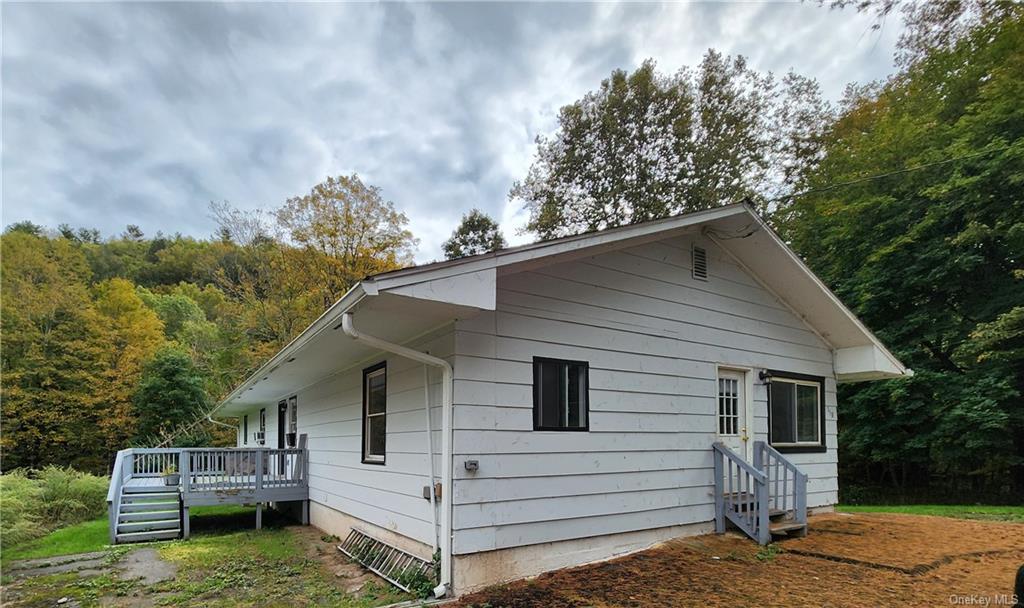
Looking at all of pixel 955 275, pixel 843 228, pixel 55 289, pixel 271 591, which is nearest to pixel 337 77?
pixel 271 591

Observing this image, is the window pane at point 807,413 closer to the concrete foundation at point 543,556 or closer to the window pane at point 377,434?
the concrete foundation at point 543,556

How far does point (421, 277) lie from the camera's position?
4098mm

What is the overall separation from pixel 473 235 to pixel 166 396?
14.4 metres

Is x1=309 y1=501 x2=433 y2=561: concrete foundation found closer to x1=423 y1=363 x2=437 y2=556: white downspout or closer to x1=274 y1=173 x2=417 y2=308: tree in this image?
x1=423 y1=363 x2=437 y2=556: white downspout

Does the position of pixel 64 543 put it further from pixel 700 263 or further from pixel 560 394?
pixel 700 263

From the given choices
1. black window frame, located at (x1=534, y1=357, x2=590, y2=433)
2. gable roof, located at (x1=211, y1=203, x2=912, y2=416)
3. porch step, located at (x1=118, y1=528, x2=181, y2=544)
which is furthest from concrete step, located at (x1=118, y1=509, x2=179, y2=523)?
black window frame, located at (x1=534, y1=357, x2=590, y2=433)

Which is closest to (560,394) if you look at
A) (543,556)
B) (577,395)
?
(577,395)

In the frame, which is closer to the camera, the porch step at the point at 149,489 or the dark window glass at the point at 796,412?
the dark window glass at the point at 796,412

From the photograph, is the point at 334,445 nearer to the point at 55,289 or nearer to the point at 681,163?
the point at 681,163

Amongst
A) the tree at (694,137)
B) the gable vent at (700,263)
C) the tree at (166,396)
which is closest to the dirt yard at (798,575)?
the gable vent at (700,263)

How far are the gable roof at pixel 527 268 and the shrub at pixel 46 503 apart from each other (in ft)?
13.0

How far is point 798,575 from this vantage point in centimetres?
488

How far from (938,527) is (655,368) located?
4.68 meters

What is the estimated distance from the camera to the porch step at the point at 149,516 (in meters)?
8.66
